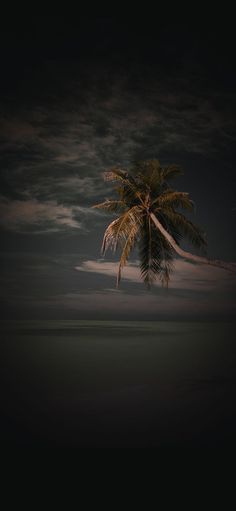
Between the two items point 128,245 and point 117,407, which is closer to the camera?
point 128,245

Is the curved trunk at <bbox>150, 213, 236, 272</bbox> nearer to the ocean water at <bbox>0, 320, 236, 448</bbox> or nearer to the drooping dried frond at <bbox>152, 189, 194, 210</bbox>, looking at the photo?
the drooping dried frond at <bbox>152, 189, 194, 210</bbox>

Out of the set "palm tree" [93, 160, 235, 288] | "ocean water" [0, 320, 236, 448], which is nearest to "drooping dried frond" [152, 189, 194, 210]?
"palm tree" [93, 160, 235, 288]

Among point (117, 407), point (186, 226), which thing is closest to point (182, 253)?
point (186, 226)

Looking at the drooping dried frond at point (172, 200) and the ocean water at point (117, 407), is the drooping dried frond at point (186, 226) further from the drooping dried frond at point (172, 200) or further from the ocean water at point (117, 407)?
the ocean water at point (117, 407)

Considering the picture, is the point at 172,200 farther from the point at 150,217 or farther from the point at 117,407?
the point at 117,407

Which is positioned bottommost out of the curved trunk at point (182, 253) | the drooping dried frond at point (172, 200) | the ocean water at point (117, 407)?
the ocean water at point (117, 407)

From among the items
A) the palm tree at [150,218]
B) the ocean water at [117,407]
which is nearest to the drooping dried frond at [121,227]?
the palm tree at [150,218]

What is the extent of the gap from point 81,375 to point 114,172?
1416 cm

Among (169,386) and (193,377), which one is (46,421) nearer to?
(169,386)

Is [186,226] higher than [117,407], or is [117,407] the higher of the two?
[186,226]

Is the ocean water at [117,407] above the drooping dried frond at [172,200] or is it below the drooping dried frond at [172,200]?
below

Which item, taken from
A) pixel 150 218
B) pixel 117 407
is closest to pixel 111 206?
pixel 150 218

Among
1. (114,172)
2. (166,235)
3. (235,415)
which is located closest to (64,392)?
(235,415)

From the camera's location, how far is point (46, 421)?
12.0 meters
